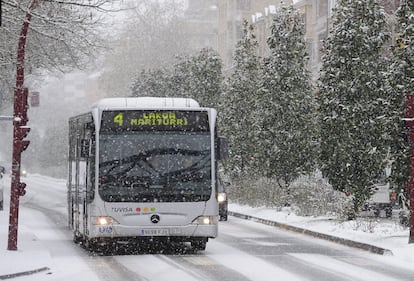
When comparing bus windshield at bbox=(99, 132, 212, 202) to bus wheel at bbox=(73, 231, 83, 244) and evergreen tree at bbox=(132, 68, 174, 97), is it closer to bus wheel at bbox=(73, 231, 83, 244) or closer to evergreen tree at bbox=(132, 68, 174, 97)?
bus wheel at bbox=(73, 231, 83, 244)

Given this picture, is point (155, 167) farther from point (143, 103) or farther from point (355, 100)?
point (355, 100)

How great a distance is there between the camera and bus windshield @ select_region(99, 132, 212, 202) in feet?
64.1

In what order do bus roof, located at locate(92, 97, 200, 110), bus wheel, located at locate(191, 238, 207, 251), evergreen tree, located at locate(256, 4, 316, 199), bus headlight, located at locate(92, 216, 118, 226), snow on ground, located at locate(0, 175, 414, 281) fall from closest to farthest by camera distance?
snow on ground, located at locate(0, 175, 414, 281) < bus headlight, located at locate(92, 216, 118, 226) < bus roof, located at locate(92, 97, 200, 110) < bus wheel, located at locate(191, 238, 207, 251) < evergreen tree, located at locate(256, 4, 316, 199)

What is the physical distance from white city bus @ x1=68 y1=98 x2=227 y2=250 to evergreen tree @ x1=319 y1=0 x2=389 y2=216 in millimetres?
8264

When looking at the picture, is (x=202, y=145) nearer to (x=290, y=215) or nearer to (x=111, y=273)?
(x=111, y=273)

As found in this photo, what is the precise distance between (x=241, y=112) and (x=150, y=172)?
20.8 meters

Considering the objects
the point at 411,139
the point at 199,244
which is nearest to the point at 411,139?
the point at 411,139

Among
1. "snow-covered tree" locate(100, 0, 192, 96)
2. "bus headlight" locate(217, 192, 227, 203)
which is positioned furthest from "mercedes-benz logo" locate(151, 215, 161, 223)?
"snow-covered tree" locate(100, 0, 192, 96)

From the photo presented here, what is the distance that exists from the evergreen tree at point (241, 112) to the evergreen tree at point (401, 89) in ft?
56.0

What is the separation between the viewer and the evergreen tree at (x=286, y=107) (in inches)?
1342

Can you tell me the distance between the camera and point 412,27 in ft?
72.3

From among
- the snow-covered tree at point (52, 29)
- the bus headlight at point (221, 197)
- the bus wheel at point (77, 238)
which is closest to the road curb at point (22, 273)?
the snow-covered tree at point (52, 29)

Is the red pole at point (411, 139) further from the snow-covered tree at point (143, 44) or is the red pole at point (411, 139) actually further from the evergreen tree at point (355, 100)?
the snow-covered tree at point (143, 44)

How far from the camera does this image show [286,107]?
34438 mm
